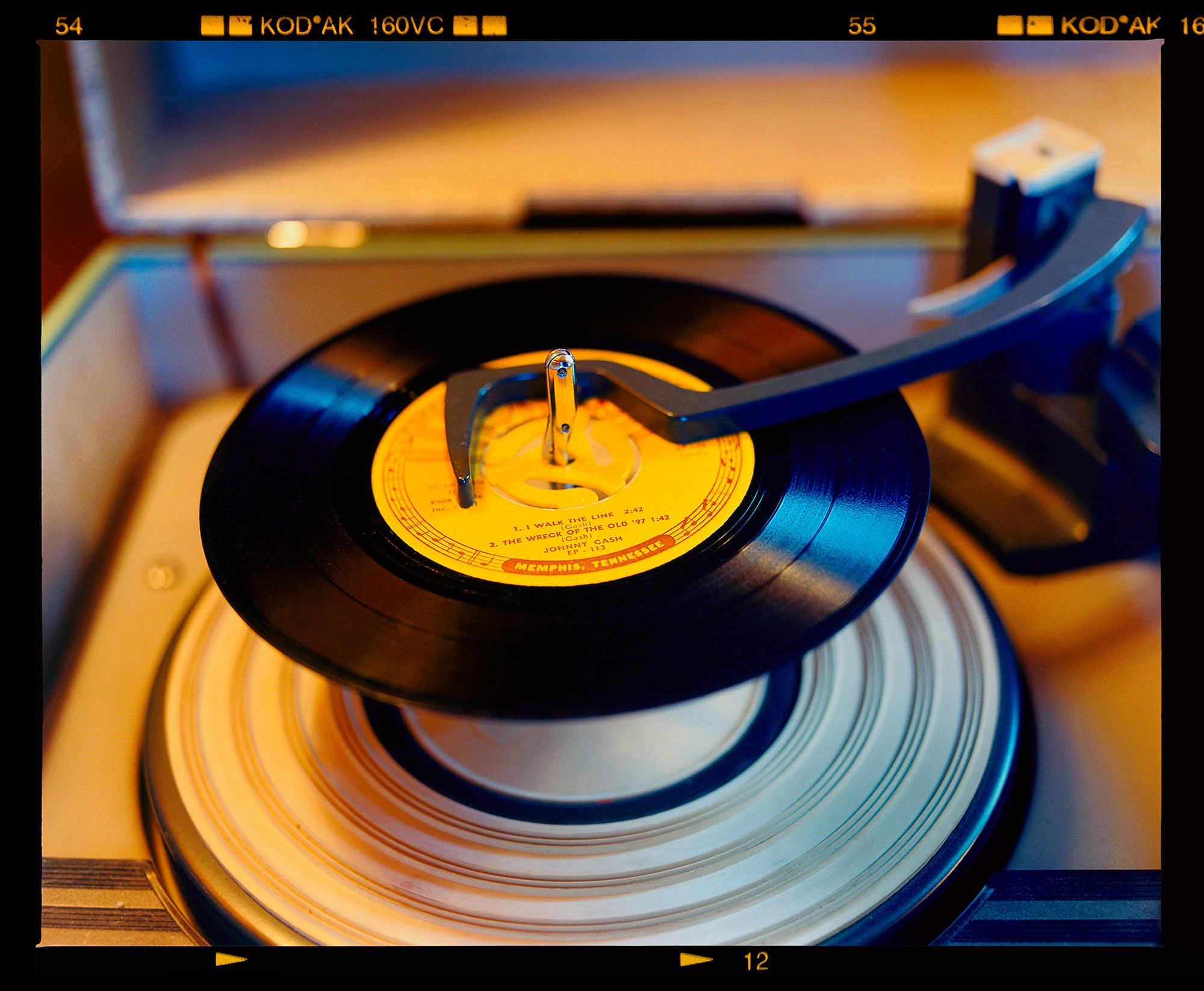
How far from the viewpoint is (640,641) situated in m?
0.55

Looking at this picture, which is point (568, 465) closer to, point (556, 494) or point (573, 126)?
point (556, 494)

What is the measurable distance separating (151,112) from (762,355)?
0.88 meters

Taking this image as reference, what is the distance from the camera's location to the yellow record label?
0.61m

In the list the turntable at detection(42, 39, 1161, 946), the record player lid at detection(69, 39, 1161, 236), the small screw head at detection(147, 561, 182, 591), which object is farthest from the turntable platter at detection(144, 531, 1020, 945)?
the record player lid at detection(69, 39, 1161, 236)

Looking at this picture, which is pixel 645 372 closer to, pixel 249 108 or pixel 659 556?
pixel 659 556

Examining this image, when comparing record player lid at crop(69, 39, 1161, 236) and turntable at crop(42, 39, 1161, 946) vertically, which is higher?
record player lid at crop(69, 39, 1161, 236)

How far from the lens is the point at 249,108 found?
1287 millimetres

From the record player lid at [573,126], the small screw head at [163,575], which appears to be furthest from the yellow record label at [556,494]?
the record player lid at [573,126]

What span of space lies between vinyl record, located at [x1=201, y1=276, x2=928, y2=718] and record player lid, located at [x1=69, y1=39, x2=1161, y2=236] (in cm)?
42

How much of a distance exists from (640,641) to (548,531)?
11 cm

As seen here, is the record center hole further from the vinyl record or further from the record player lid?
the record player lid

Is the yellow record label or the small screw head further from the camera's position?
the small screw head

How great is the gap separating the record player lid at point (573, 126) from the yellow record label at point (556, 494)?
51 centimetres

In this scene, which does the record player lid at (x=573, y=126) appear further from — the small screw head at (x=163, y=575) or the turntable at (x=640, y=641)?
the small screw head at (x=163, y=575)
